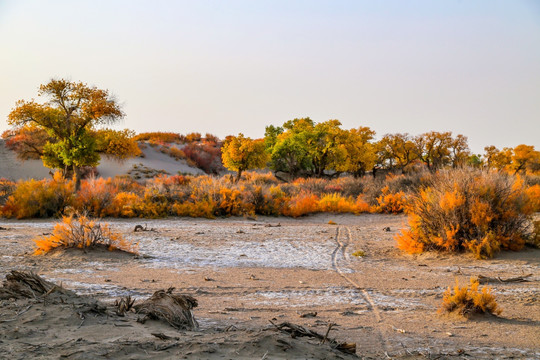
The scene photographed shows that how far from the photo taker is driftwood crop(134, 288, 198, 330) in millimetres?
4504

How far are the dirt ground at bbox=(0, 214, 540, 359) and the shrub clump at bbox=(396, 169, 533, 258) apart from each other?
1.24ft

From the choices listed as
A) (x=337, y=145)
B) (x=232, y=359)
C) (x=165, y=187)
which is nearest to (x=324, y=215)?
(x=165, y=187)

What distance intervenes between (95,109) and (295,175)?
69.7 feet

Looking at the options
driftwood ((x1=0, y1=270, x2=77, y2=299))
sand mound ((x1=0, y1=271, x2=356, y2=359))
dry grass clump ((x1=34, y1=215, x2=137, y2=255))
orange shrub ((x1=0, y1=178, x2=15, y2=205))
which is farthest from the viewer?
orange shrub ((x1=0, y1=178, x2=15, y2=205))

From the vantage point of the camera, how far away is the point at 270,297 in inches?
267

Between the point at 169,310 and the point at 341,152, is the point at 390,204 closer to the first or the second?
the point at 169,310

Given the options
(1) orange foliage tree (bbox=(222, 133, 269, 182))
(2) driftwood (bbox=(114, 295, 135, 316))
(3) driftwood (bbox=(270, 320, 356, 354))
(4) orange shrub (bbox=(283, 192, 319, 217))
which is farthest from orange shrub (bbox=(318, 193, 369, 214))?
(1) orange foliage tree (bbox=(222, 133, 269, 182))

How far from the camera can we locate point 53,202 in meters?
18.3

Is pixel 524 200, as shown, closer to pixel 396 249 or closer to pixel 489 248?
pixel 489 248

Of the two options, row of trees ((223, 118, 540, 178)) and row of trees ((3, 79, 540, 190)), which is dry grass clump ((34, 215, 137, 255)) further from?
row of trees ((223, 118, 540, 178))

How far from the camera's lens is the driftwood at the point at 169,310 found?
177 inches

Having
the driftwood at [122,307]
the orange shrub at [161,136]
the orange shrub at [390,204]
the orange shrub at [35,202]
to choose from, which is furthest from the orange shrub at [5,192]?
the orange shrub at [161,136]

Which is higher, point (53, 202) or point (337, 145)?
point (337, 145)

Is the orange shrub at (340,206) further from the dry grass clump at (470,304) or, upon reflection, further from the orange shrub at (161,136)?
the orange shrub at (161,136)
